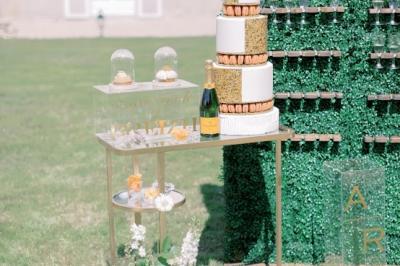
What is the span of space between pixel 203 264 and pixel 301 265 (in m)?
0.83

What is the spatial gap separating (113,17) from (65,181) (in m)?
21.4

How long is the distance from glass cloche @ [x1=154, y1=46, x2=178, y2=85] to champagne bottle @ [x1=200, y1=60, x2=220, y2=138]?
1.43ft

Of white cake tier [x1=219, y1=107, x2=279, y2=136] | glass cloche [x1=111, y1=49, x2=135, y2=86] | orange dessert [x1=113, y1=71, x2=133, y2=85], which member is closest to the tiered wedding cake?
white cake tier [x1=219, y1=107, x2=279, y2=136]

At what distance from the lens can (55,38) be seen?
28.3 m

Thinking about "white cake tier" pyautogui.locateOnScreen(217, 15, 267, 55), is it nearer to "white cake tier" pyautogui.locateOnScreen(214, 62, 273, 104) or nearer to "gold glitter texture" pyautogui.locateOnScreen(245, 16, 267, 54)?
"gold glitter texture" pyautogui.locateOnScreen(245, 16, 267, 54)

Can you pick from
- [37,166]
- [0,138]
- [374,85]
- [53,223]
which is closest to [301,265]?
[374,85]

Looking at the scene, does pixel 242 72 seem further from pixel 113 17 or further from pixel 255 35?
pixel 113 17

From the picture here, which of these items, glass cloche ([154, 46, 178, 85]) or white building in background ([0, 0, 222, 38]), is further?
white building in background ([0, 0, 222, 38])

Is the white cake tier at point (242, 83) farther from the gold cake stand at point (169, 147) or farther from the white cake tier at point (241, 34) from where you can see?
the gold cake stand at point (169, 147)

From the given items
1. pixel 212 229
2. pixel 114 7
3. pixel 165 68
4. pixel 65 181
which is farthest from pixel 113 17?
pixel 165 68

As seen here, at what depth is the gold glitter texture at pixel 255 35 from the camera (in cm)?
540

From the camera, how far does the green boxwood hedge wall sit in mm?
6031

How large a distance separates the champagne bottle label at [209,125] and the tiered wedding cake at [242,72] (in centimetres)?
15

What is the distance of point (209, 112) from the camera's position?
5277 mm
